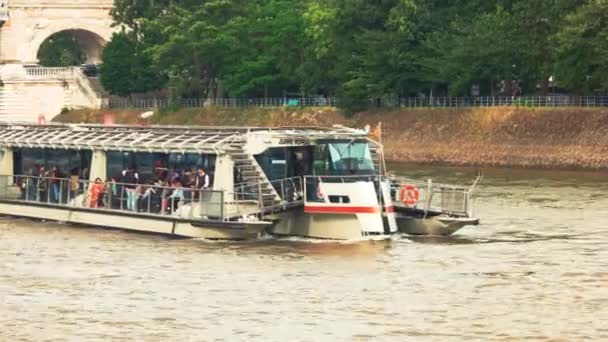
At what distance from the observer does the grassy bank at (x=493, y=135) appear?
252 ft

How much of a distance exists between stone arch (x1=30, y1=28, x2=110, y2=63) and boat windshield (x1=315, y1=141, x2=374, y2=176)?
84.6 m

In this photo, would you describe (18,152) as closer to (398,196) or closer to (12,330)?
(398,196)

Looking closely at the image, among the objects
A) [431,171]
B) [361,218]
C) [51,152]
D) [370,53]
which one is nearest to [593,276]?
[361,218]

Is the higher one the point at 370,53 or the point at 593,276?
the point at 370,53

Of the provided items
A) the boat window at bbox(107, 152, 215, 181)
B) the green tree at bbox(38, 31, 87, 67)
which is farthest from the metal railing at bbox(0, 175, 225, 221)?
the green tree at bbox(38, 31, 87, 67)

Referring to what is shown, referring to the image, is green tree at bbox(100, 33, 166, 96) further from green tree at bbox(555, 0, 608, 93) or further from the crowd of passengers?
the crowd of passengers

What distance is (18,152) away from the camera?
55406mm

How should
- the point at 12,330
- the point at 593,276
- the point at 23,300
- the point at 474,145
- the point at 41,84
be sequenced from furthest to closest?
the point at 41,84 → the point at 474,145 → the point at 593,276 → the point at 23,300 → the point at 12,330

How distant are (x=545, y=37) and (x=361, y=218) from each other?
41169mm

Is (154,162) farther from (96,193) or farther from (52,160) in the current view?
(52,160)

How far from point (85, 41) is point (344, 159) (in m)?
95.0

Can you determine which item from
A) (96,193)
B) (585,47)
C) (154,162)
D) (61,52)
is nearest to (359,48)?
(585,47)

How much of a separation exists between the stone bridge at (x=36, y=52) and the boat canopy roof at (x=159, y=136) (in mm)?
62565

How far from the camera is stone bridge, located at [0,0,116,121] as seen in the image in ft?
394
